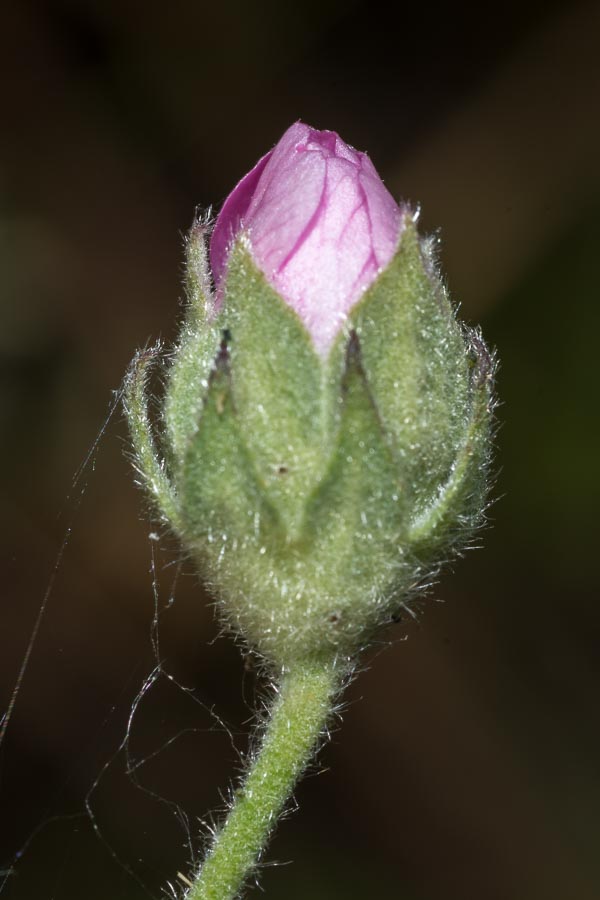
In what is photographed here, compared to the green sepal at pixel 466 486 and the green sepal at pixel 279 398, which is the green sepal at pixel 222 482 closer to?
the green sepal at pixel 279 398

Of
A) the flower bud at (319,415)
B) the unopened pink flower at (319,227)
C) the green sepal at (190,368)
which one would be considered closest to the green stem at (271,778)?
the flower bud at (319,415)

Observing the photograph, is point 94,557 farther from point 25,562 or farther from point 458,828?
point 458,828

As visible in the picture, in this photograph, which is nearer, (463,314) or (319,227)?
(319,227)

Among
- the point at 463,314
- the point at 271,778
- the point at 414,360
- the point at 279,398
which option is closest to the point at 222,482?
the point at 279,398

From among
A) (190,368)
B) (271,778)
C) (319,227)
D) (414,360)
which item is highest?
(319,227)

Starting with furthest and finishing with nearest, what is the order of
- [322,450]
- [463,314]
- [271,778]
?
[463,314] < [271,778] < [322,450]

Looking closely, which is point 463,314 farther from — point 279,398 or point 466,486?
point 279,398

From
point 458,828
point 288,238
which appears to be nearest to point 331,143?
point 288,238

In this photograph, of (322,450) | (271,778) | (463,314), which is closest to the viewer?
(322,450)
